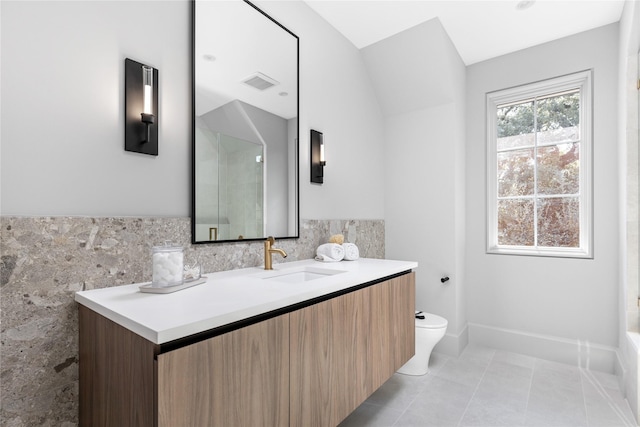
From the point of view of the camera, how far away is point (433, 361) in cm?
270

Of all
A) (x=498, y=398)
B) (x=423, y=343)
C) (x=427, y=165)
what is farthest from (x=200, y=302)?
(x=427, y=165)

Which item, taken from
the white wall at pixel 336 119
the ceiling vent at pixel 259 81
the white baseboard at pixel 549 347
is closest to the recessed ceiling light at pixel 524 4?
the white wall at pixel 336 119

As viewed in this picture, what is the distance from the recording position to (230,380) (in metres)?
0.98

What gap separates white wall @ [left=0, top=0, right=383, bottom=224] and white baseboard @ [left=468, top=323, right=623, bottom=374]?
284 cm

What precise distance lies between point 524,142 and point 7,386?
3598 millimetres

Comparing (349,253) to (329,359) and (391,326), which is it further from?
(329,359)

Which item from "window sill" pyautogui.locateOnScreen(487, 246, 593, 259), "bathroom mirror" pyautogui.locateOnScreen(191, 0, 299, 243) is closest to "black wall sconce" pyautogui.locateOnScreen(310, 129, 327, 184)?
"bathroom mirror" pyautogui.locateOnScreen(191, 0, 299, 243)

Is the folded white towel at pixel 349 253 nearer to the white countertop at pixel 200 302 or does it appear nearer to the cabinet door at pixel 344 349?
the cabinet door at pixel 344 349

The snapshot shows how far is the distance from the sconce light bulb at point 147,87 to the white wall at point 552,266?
8.99 feet

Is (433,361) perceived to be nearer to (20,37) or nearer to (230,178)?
(230,178)

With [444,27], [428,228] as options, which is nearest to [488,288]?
[428,228]

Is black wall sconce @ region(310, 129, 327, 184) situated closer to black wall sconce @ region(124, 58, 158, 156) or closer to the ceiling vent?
the ceiling vent

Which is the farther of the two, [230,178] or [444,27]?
[444,27]

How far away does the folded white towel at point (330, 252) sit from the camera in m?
2.16
